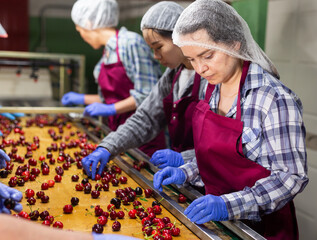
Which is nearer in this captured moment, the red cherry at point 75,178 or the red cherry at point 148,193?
the red cherry at point 148,193

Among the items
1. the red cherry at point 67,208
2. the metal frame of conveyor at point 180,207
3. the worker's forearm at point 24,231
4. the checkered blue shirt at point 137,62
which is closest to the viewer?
the worker's forearm at point 24,231

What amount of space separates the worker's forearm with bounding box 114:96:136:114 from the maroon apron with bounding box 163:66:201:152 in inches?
32.2

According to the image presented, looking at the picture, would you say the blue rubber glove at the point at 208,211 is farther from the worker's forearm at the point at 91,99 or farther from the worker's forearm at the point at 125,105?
the worker's forearm at the point at 91,99

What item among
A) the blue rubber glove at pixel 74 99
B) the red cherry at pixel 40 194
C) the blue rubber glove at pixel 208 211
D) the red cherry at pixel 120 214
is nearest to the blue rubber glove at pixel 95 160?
the red cherry at pixel 40 194

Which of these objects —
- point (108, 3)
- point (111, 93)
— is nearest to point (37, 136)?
point (111, 93)

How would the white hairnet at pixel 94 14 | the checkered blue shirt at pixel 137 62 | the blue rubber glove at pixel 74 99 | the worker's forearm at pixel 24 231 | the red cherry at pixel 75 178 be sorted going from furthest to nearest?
the blue rubber glove at pixel 74 99, the white hairnet at pixel 94 14, the checkered blue shirt at pixel 137 62, the red cherry at pixel 75 178, the worker's forearm at pixel 24 231

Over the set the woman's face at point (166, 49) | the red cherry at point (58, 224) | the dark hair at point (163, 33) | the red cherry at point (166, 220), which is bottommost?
the red cherry at point (166, 220)

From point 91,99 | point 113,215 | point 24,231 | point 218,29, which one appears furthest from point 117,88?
point 24,231

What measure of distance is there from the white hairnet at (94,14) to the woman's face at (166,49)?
1252 millimetres

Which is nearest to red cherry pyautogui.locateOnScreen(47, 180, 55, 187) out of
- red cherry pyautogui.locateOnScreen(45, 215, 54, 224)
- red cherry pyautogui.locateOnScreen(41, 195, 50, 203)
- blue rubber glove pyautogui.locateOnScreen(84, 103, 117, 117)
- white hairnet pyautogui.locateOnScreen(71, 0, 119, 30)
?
red cherry pyautogui.locateOnScreen(41, 195, 50, 203)

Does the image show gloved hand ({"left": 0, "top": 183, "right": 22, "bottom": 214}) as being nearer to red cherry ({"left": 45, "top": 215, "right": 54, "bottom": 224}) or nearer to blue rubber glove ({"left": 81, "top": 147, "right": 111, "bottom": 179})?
red cherry ({"left": 45, "top": 215, "right": 54, "bottom": 224})

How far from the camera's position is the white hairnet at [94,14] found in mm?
3807

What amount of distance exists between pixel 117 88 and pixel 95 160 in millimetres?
1541

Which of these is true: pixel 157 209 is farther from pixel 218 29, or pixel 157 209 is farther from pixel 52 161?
pixel 52 161
